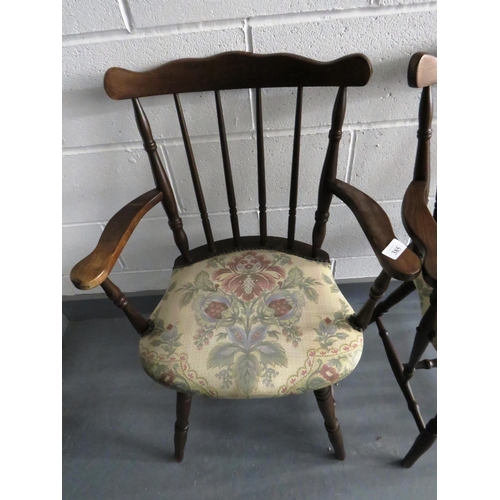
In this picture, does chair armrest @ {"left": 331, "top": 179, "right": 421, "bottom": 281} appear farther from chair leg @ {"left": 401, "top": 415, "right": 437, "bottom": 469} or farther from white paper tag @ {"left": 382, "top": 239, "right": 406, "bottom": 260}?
chair leg @ {"left": 401, "top": 415, "right": 437, "bottom": 469}

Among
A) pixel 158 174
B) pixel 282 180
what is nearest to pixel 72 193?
pixel 158 174

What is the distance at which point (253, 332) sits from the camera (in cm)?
78

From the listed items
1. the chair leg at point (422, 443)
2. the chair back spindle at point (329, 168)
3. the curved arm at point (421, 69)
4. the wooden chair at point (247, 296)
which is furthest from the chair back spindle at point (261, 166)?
the chair leg at point (422, 443)

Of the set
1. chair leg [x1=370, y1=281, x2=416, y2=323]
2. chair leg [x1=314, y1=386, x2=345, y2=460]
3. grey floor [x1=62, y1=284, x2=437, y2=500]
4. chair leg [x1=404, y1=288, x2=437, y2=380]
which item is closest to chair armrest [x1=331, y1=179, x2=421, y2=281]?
chair leg [x1=404, y1=288, x2=437, y2=380]

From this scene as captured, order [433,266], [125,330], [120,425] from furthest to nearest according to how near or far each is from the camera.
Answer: [125,330], [120,425], [433,266]

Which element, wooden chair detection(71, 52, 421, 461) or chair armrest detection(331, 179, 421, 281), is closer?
chair armrest detection(331, 179, 421, 281)

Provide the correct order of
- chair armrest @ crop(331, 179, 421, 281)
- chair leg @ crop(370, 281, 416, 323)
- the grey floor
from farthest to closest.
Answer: the grey floor
chair leg @ crop(370, 281, 416, 323)
chair armrest @ crop(331, 179, 421, 281)

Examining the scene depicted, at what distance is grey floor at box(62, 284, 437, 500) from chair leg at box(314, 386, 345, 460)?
0.07 metres

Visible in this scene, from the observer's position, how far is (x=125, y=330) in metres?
1.41

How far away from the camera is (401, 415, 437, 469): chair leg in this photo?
0.85 metres

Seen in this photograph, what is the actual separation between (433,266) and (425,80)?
1.20 ft

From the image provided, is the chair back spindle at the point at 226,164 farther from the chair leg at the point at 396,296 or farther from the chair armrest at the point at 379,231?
the chair leg at the point at 396,296

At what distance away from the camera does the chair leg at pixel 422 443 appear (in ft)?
2.79
